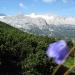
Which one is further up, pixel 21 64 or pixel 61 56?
pixel 61 56

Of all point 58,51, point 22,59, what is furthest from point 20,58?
point 58,51

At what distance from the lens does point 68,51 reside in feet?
6.40

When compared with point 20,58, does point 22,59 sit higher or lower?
lower

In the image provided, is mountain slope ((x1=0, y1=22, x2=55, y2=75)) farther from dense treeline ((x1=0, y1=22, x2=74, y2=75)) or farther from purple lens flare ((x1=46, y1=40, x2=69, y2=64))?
purple lens flare ((x1=46, y1=40, x2=69, y2=64))

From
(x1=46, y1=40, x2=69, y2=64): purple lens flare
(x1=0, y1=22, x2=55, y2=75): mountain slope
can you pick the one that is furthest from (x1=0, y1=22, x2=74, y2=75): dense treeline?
(x1=46, y1=40, x2=69, y2=64): purple lens flare

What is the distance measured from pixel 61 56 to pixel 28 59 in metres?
75.8

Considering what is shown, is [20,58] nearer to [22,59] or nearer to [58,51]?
[22,59]

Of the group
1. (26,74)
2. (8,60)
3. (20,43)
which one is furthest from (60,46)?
(20,43)

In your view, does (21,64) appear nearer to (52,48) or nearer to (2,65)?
(2,65)

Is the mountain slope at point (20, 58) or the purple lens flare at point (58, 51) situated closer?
the purple lens flare at point (58, 51)

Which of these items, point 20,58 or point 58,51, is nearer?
point 58,51

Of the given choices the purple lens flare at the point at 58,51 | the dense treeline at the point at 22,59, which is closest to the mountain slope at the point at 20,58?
the dense treeline at the point at 22,59

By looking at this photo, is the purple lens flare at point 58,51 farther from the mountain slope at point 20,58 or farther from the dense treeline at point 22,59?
the mountain slope at point 20,58

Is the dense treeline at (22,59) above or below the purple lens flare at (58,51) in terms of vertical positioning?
below
